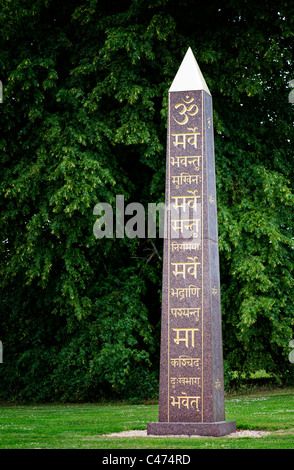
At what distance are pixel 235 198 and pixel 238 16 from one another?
4883 mm

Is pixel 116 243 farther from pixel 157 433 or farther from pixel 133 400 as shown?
pixel 157 433

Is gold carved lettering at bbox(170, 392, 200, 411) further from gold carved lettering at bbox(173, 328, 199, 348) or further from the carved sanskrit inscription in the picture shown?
gold carved lettering at bbox(173, 328, 199, 348)

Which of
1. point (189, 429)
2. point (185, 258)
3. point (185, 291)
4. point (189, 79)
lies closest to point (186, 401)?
point (189, 429)

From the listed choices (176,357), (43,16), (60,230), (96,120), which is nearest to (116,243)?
(60,230)

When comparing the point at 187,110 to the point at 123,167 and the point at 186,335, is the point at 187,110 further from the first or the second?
the point at 123,167

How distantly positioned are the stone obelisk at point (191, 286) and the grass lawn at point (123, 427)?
1.88ft

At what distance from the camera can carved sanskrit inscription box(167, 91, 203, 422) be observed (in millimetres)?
10383

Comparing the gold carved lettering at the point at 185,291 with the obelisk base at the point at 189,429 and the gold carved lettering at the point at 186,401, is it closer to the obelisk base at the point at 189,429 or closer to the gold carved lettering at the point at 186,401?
the gold carved lettering at the point at 186,401

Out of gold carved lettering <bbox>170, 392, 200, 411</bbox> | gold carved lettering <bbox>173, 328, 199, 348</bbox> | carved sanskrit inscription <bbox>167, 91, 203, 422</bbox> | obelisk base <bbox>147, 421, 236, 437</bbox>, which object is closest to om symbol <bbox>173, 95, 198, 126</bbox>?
carved sanskrit inscription <bbox>167, 91, 203, 422</bbox>

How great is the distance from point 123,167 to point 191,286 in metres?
9.87

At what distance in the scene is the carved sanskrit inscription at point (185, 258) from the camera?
1038 cm

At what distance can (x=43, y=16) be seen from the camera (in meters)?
19.5

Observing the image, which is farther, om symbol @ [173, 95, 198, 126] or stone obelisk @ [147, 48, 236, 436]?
om symbol @ [173, 95, 198, 126]

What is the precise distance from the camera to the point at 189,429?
10.1m
